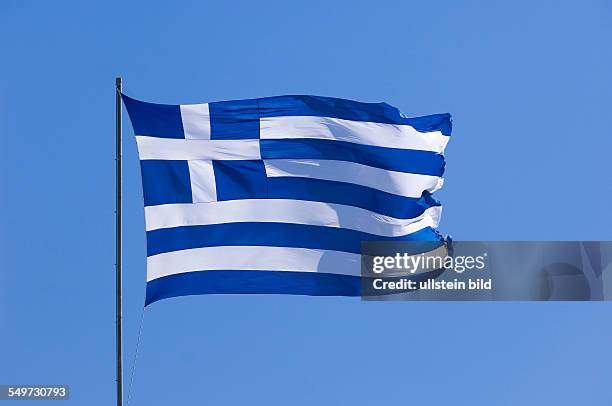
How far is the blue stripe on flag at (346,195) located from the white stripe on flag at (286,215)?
0.11m

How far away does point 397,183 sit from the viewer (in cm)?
2977

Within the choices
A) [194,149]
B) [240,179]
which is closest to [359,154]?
[240,179]

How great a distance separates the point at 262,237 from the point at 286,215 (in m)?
0.71

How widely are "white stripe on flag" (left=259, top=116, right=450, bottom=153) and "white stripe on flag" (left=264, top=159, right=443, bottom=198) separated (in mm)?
525

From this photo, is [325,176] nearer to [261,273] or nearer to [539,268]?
[261,273]

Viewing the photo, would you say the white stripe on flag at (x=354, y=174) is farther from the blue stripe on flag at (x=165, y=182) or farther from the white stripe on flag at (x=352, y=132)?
the blue stripe on flag at (x=165, y=182)

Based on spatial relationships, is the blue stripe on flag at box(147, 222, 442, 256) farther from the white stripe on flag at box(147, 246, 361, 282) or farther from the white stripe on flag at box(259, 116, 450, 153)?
the white stripe on flag at box(259, 116, 450, 153)

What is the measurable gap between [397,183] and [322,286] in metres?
2.79

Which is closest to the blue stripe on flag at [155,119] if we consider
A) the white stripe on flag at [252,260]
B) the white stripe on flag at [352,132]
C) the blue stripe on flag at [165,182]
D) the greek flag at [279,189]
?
the greek flag at [279,189]

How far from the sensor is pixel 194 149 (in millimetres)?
28484

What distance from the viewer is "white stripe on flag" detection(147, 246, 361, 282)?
27.6m

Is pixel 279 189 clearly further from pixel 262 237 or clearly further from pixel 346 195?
pixel 346 195

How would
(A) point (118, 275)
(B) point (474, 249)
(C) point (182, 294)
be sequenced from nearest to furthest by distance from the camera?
(A) point (118, 275)
(C) point (182, 294)
(B) point (474, 249)

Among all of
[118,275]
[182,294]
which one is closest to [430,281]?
[182,294]
